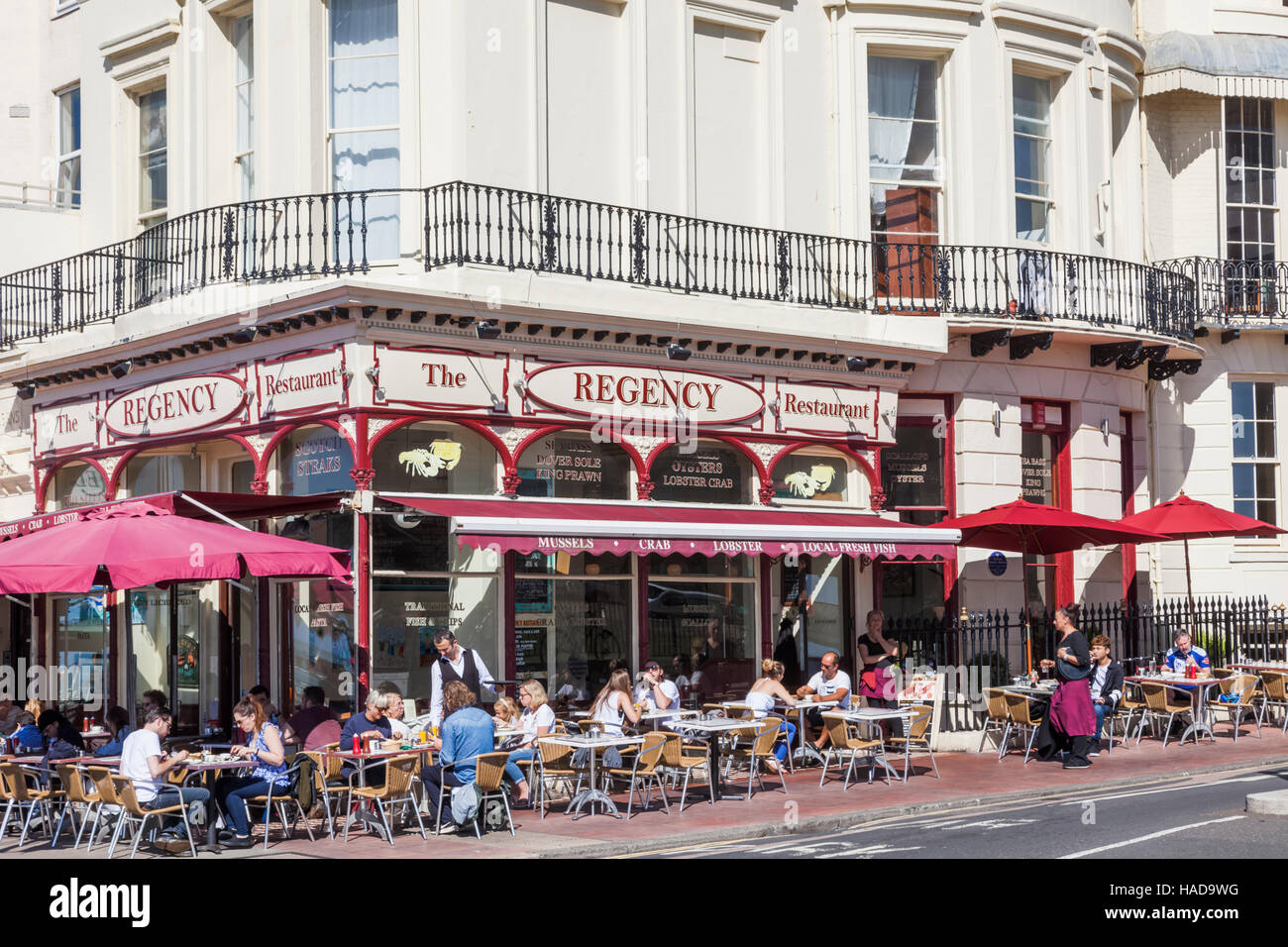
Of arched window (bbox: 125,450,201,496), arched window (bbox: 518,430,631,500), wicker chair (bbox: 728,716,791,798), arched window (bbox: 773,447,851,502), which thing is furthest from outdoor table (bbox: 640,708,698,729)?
arched window (bbox: 125,450,201,496)

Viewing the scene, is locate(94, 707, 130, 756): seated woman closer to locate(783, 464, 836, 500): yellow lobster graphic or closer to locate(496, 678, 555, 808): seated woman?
locate(496, 678, 555, 808): seated woman

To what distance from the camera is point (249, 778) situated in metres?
14.0

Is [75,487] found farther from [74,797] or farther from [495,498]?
[74,797]

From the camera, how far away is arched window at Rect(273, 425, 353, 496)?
18031 mm

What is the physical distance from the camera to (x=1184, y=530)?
21.6 m

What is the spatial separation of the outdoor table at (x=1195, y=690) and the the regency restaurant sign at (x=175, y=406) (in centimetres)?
1144

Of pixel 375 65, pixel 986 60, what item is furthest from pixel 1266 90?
pixel 375 65

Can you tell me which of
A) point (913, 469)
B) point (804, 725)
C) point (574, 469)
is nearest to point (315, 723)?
point (574, 469)

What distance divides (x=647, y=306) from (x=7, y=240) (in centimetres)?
946

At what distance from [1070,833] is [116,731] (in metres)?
8.92

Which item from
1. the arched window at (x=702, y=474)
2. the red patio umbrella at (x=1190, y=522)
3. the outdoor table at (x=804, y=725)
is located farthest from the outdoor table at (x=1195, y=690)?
the arched window at (x=702, y=474)

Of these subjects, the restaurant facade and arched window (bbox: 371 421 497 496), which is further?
arched window (bbox: 371 421 497 496)

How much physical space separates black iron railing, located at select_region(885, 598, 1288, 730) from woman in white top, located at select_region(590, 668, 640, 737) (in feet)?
17.1

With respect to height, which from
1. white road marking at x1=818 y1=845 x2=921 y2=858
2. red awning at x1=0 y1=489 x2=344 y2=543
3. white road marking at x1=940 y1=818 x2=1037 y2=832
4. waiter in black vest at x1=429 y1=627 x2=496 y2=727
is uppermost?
red awning at x1=0 y1=489 x2=344 y2=543
